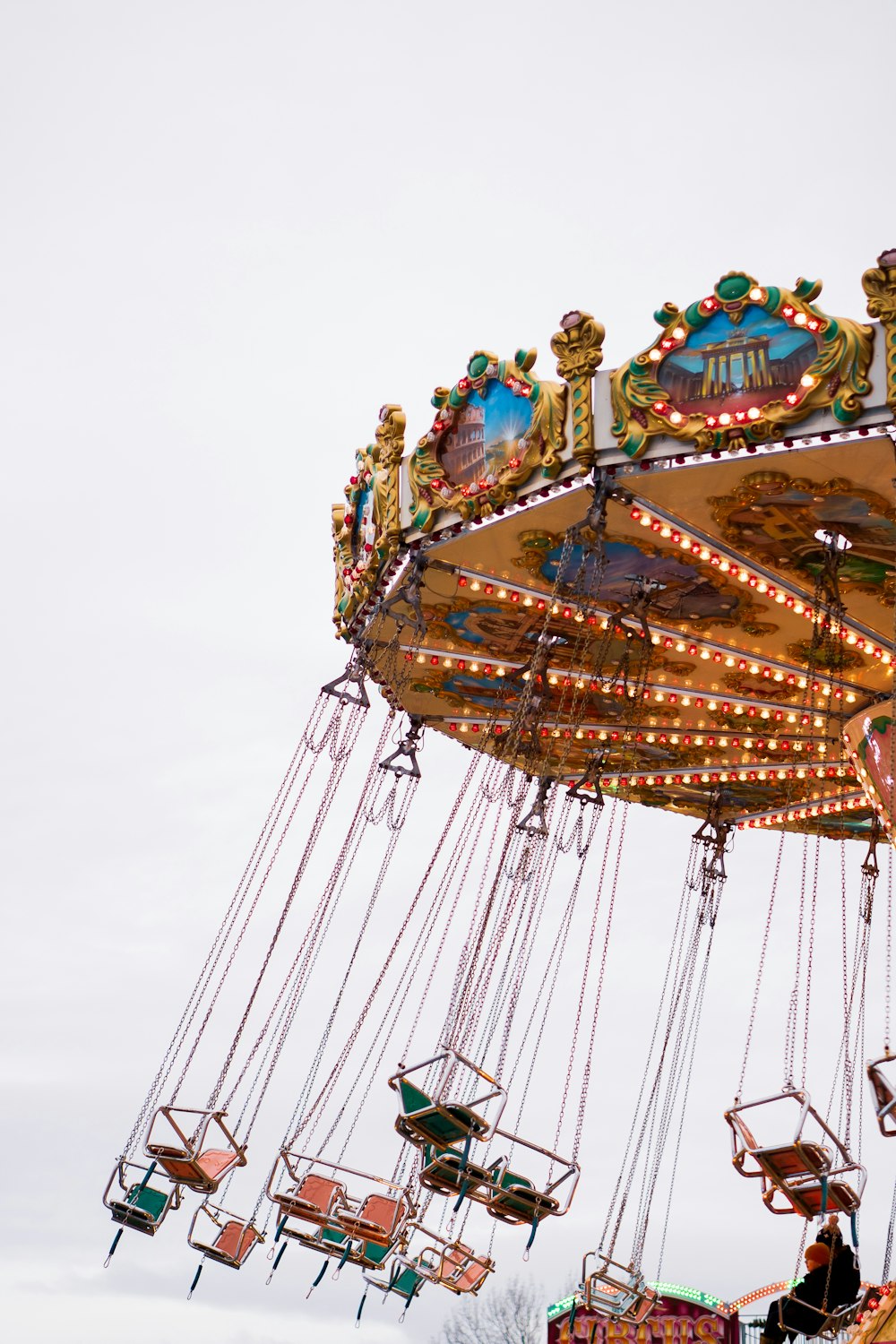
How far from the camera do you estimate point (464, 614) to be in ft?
47.8

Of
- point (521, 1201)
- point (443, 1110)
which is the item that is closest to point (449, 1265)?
point (521, 1201)

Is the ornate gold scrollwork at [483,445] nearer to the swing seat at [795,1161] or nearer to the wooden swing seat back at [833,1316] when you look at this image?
the swing seat at [795,1161]

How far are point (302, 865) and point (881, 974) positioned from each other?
8.28 meters

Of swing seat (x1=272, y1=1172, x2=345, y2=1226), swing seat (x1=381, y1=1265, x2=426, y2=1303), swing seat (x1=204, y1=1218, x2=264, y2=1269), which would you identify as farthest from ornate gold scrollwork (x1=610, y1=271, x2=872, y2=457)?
swing seat (x1=204, y1=1218, x2=264, y2=1269)

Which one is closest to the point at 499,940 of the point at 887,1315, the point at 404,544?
the point at 404,544

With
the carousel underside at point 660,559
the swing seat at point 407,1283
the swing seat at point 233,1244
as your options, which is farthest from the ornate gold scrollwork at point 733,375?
the swing seat at point 233,1244

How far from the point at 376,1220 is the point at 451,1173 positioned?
2.72m

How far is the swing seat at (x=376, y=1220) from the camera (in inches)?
537

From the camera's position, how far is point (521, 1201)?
12133mm

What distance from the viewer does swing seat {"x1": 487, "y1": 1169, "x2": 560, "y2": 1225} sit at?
12.0 meters

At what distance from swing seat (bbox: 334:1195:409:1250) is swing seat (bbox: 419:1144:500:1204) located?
6.04 ft

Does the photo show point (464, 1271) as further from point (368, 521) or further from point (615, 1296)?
point (368, 521)

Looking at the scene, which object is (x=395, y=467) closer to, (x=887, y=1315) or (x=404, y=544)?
(x=404, y=544)

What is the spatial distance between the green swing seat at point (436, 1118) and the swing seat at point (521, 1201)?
42.5 inches
